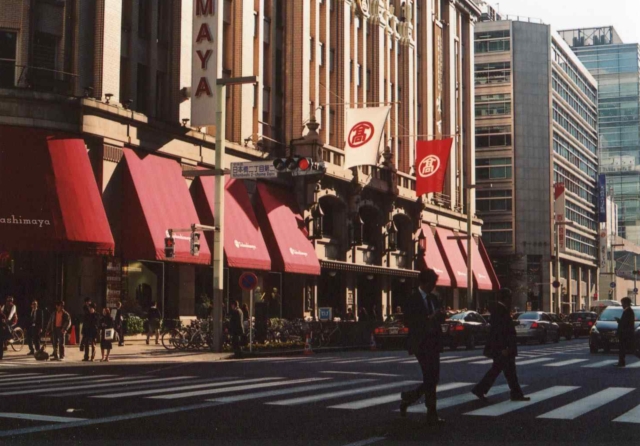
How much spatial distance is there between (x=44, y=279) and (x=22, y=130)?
491cm

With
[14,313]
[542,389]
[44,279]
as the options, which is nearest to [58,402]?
[542,389]

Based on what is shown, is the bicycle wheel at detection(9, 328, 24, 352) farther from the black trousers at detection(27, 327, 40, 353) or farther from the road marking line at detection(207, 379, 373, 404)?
the road marking line at detection(207, 379, 373, 404)

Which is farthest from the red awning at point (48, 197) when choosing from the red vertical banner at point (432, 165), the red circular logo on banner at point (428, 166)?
the red circular logo on banner at point (428, 166)

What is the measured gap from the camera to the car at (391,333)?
3594 cm

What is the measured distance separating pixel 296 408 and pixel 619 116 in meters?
168

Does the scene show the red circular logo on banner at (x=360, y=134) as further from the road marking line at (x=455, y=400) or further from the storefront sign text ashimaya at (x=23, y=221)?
the road marking line at (x=455, y=400)

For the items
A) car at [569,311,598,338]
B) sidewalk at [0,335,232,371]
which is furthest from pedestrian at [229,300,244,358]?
car at [569,311,598,338]

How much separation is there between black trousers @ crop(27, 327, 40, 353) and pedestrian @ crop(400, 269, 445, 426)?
57.5 feet

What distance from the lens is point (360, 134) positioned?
139ft

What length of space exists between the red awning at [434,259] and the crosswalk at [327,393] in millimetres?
39810

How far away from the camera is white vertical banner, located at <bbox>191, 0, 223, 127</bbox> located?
3544 centimetres

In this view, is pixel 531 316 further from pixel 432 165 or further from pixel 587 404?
pixel 587 404

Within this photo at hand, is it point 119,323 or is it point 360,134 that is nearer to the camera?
point 119,323

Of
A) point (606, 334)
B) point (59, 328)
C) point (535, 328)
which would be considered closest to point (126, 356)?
point (59, 328)
